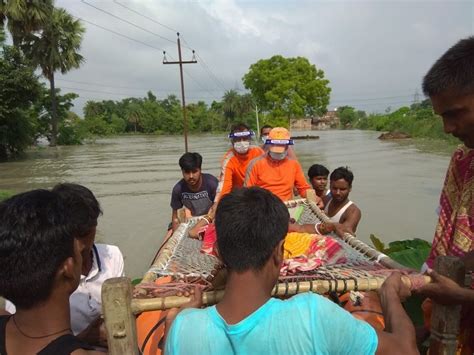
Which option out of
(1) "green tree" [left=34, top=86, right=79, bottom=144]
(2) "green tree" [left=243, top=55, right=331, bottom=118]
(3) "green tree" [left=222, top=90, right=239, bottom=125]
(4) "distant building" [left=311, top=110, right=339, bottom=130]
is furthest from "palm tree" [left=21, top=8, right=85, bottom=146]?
(4) "distant building" [left=311, top=110, right=339, bottom=130]

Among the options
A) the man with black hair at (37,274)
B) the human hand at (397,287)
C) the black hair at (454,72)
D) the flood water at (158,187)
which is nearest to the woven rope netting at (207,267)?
the human hand at (397,287)

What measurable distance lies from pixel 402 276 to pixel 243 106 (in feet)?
182

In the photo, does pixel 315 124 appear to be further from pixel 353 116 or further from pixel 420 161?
pixel 420 161

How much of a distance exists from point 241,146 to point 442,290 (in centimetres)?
326

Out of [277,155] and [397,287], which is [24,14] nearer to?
[277,155]

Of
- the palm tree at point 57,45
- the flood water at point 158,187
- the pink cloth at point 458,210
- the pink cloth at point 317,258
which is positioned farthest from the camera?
the palm tree at point 57,45

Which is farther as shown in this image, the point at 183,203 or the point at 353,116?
the point at 353,116

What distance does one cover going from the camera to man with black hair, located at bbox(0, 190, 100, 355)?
119 centimetres

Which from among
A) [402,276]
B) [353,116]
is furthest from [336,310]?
[353,116]

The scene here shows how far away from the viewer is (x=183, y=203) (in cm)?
484

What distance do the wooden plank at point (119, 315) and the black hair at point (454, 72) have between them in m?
1.32

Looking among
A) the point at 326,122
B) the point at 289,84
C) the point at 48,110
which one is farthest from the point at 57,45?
the point at 326,122

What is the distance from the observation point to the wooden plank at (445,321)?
1480 mm

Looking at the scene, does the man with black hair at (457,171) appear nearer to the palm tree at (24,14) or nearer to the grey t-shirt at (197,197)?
the grey t-shirt at (197,197)
